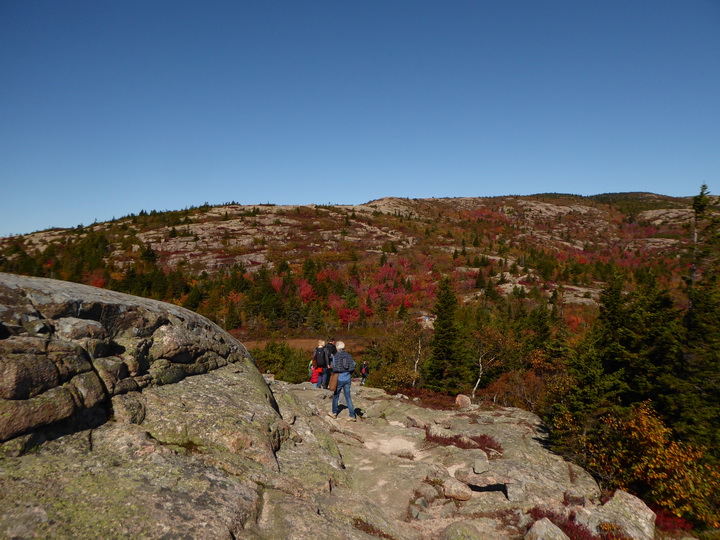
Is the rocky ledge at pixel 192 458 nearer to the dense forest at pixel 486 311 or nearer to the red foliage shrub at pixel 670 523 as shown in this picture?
the red foliage shrub at pixel 670 523

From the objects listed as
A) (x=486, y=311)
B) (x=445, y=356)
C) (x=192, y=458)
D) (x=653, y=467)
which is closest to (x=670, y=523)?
(x=653, y=467)

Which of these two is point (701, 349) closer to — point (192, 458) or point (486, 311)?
point (192, 458)

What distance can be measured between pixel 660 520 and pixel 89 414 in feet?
55.0

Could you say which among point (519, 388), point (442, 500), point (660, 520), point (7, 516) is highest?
point (7, 516)

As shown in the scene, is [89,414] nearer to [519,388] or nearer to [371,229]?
[519,388]

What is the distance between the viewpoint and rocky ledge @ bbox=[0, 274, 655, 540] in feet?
19.6

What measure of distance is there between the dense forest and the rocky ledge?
331 centimetres

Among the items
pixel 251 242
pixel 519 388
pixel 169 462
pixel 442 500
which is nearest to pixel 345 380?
pixel 442 500

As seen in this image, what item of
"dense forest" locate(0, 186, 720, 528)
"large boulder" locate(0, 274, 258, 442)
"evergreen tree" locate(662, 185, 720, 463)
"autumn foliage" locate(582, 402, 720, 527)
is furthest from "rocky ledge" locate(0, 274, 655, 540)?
"evergreen tree" locate(662, 185, 720, 463)

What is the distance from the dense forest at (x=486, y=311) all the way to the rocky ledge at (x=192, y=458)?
10.9ft

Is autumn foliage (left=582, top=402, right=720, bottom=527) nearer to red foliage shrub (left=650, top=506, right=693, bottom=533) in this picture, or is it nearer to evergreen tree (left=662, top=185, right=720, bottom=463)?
red foliage shrub (left=650, top=506, right=693, bottom=533)

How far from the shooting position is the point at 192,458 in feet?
25.9

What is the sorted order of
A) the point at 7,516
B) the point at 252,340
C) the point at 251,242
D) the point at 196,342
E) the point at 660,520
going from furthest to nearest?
the point at 251,242 < the point at 252,340 < the point at 196,342 < the point at 660,520 < the point at 7,516

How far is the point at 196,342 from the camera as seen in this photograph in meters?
12.2
